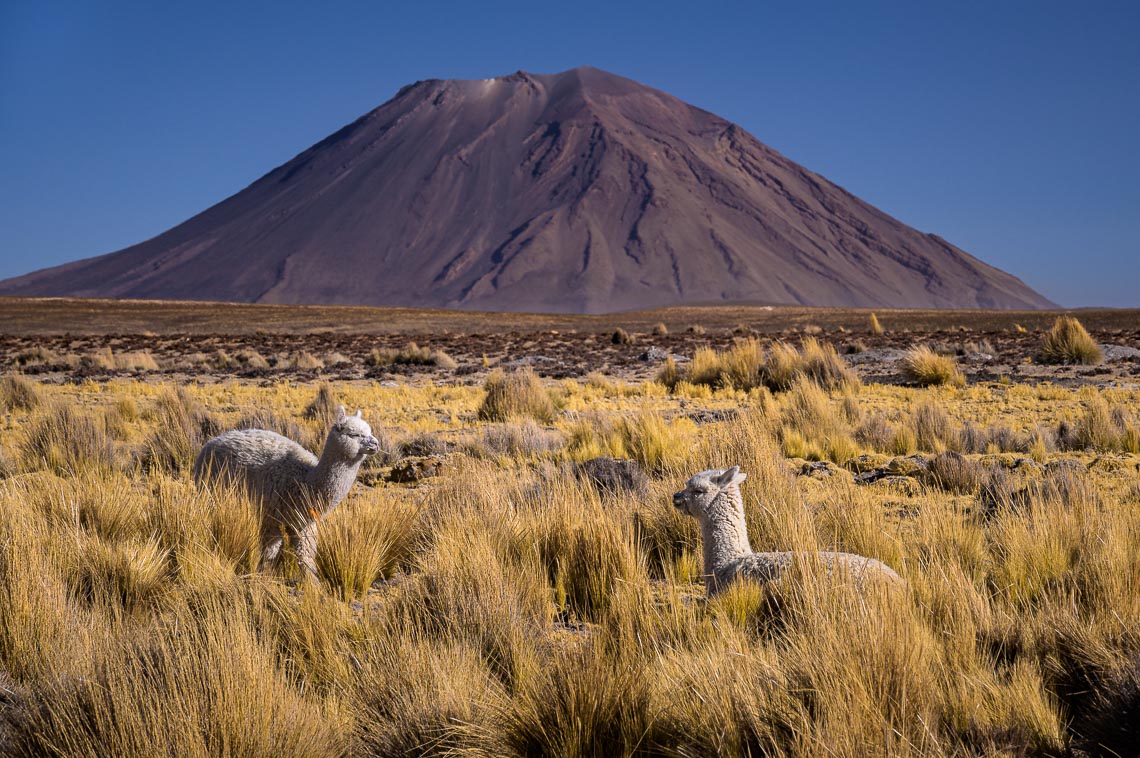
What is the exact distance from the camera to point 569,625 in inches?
169

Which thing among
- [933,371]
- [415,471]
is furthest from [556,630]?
[933,371]

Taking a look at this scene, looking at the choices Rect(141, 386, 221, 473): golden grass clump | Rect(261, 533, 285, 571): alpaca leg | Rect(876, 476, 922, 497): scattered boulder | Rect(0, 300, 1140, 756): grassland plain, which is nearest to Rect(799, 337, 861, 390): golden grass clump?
Rect(876, 476, 922, 497): scattered boulder

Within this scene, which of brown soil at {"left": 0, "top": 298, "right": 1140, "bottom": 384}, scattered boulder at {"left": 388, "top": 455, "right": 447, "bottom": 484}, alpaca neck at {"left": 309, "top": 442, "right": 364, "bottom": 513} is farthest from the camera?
brown soil at {"left": 0, "top": 298, "right": 1140, "bottom": 384}

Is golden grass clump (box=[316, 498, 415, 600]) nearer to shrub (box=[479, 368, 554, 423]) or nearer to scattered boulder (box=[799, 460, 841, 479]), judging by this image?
scattered boulder (box=[799, 460, 841, 479])

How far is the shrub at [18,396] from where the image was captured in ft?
45.8

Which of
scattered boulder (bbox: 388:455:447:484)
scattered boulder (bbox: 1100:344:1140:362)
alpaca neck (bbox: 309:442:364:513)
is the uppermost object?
scattered boulder (bbox: 1100:344:1140:362)

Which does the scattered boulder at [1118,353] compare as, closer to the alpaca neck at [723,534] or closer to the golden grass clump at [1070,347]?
the golden grass clump at [1070,347]

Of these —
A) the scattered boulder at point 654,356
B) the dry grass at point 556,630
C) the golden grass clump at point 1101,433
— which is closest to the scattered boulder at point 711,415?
the golden grass clump at point 1101,433

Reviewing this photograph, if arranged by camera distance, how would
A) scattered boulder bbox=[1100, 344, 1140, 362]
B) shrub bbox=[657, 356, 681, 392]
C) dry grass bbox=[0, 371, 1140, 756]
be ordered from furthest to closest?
1. scattered boulder bbox=[1100, 344, 1140, 362]
2. shrub bbox=[657, 356, 681, 392]
3. dry grass bbox=[0, 371, 1140, 756]

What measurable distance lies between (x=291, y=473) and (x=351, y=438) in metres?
0.71

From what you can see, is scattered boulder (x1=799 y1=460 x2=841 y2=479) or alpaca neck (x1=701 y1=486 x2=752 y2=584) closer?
alpaca neck (x1=701 y1=486 x2=752 y2=584)

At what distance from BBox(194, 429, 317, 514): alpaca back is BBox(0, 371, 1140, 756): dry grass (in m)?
0.21

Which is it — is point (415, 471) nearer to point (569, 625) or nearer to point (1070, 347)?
point (569, 625)

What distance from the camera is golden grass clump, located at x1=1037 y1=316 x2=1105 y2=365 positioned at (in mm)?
19656
